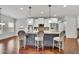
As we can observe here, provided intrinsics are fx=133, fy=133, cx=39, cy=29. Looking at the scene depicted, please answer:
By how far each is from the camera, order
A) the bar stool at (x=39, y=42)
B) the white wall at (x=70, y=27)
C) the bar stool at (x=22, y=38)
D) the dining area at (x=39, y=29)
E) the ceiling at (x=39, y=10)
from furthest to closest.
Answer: the bar stool at (x=39, y=42)
the bar stool at (x=22, y=38)
the white wall at (x=70, y=27)
the dining area at (x=39, y=29)
the ceiling at (x=39, y=10)

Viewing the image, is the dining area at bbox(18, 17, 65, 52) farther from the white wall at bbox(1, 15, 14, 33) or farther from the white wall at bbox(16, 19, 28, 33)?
the white wall at bbox(1, 15, 14, 33)

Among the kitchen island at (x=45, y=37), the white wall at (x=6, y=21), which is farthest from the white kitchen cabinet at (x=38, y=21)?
the white wall at (x=6, y=21)

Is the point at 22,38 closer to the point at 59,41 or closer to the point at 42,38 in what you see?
the point at 42,38

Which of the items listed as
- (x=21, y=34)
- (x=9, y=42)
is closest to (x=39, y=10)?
(x=21, y=34)

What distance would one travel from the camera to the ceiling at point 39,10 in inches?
115

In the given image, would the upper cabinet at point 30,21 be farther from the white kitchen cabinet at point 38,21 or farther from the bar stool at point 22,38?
the bar stool at point 22,38

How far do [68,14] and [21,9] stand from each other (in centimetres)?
111

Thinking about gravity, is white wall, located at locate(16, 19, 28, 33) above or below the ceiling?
below

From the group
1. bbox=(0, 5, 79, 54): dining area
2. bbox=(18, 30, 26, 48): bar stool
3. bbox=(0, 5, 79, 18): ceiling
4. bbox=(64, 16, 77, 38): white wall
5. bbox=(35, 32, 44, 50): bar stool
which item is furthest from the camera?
bbox=(35, 32, 44, 50): bar stool

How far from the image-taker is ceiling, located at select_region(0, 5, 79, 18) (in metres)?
2.93

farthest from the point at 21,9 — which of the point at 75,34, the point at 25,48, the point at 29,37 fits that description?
the point at 75,34

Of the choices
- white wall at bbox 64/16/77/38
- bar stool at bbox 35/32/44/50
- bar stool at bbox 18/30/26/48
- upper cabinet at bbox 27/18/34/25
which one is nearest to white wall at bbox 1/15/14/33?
bar stool at bbox 18/30/26/48

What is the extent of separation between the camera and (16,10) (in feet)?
10.3
